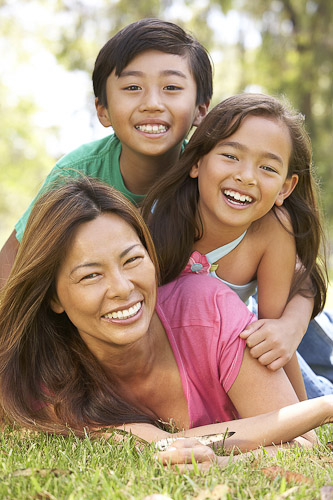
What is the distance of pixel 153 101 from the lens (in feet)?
12.0

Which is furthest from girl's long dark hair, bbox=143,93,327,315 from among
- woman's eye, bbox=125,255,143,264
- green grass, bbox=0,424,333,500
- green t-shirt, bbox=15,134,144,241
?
green grass, bbox=0,424,333,500

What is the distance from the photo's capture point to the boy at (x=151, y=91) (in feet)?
12.2

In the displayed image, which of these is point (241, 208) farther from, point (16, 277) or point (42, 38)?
point (42, 38)

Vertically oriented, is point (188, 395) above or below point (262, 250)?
below

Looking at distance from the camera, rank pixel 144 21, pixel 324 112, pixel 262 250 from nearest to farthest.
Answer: pixel 262 250 → pixel 144 21 → pixel 324 112

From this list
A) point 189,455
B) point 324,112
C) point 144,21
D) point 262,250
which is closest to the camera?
point 189,455

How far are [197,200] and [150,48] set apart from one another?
911 mm

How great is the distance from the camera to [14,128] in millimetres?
28797

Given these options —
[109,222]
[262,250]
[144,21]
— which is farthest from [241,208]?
[144,21]

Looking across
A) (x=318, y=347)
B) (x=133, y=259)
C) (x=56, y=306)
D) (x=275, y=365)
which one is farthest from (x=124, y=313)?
(x=318, y=347)

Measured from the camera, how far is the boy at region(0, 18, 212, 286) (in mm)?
3711

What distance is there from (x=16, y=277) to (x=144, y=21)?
182cm

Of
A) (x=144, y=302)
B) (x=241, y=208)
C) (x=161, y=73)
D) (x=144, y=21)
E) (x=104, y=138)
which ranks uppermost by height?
(x=144, y=21)

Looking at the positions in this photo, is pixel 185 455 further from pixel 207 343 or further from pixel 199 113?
pixel 199 113
